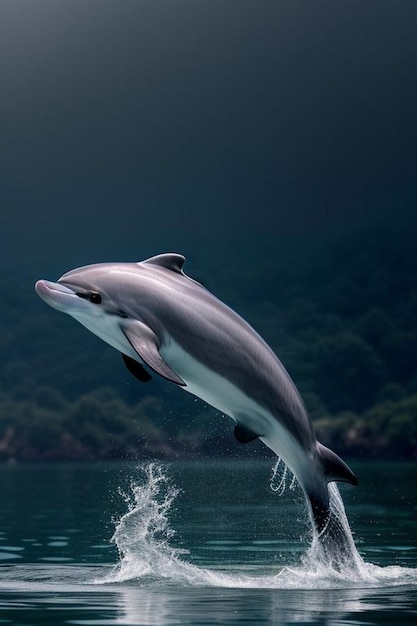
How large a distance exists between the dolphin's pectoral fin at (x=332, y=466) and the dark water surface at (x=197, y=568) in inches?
32.0

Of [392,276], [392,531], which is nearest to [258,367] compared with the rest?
[392,531]

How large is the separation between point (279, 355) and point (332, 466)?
3746 inches

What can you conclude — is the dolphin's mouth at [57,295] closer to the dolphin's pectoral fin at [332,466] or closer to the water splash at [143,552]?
the dolphin's pectoral fin at [332,466]

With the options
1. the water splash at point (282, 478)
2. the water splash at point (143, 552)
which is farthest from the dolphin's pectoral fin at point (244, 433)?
the water splash at point (143, 552)

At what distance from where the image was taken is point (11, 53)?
133875 millimetres

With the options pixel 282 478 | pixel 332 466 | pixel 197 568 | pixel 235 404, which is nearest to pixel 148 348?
pixel 235 404

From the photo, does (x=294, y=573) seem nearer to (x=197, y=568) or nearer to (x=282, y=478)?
(x=282, y=478)

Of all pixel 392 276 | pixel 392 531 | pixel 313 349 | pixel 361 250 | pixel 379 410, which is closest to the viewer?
pixel 392 531

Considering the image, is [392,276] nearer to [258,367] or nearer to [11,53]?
[11,53]

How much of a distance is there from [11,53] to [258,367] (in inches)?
5049

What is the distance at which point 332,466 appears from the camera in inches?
428

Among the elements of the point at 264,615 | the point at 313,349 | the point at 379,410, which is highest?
the point at 313,349

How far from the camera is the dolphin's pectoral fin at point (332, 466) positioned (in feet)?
35.5

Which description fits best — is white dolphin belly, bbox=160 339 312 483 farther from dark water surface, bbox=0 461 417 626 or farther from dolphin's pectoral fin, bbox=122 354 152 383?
dark water surface, bbox=0 461 417 626
